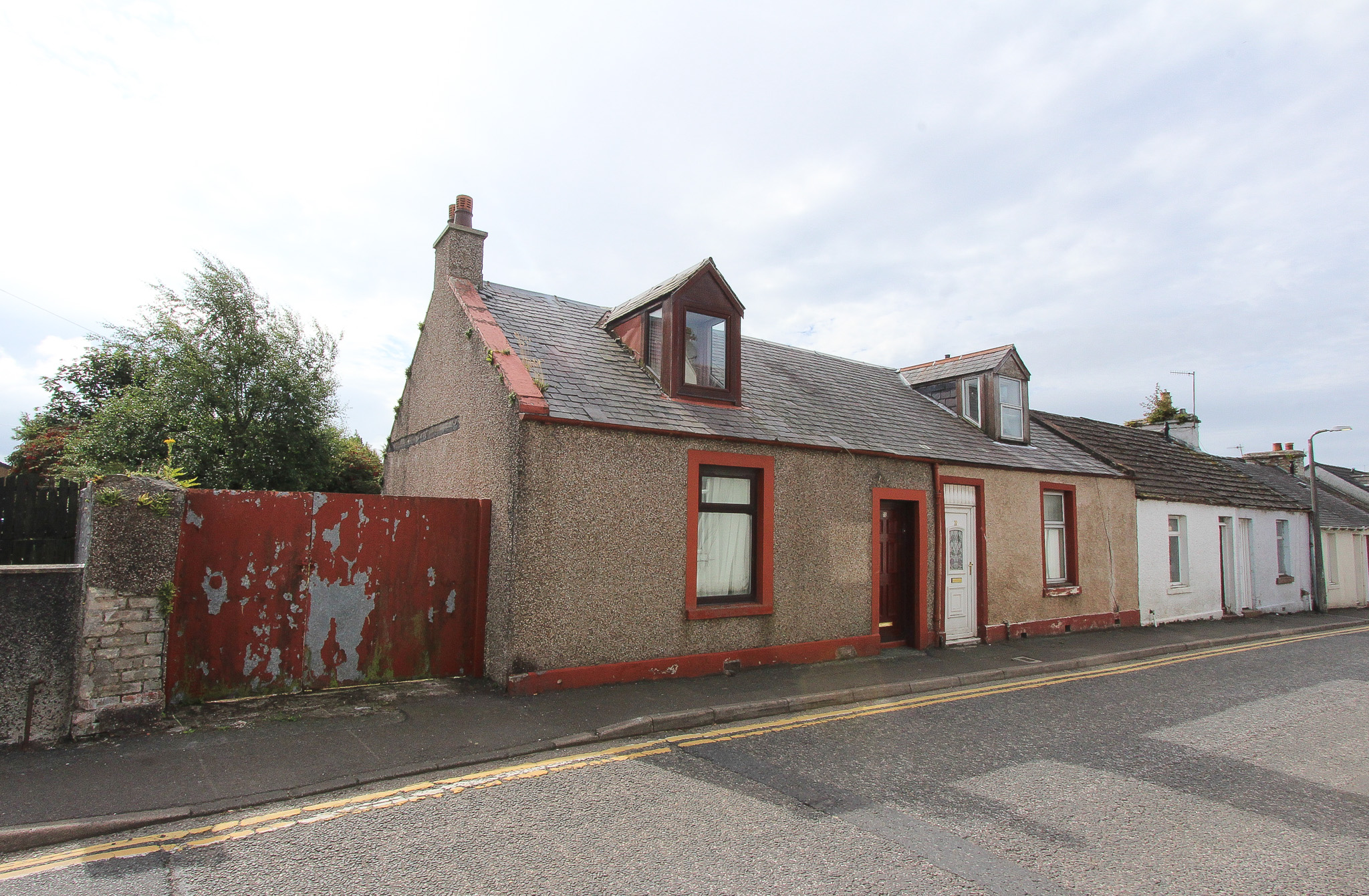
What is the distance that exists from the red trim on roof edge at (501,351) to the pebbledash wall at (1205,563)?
46.0 ft

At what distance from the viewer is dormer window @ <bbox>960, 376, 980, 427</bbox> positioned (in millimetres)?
14664

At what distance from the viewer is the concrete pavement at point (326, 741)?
4645 mm

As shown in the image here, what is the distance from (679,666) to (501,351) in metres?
4.51

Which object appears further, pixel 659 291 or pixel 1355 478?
pixel 1355 478

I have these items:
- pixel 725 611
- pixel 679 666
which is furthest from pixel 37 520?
pixel 725 611

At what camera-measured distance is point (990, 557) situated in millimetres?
12281

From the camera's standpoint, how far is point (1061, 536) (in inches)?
557

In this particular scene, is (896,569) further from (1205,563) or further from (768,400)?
(1205,563)

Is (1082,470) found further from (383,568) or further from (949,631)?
(383,568)

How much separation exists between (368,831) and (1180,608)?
17.9 metres

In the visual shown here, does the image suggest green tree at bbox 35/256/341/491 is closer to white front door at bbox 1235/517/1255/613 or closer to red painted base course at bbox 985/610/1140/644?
red painted base course at bbox 985/610/1140/644

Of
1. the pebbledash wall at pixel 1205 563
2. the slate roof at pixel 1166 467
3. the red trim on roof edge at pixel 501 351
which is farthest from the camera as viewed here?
the slate roof at pixel 1166 467

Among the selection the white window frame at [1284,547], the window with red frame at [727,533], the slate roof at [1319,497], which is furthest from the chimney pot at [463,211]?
the slate roof at [1319,497]

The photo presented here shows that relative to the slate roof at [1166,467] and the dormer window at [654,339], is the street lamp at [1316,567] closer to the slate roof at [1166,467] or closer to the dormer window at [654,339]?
the slate roof at [1166,467]
